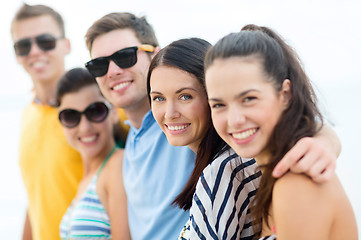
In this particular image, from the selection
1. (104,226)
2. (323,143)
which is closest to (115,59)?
(104,226)

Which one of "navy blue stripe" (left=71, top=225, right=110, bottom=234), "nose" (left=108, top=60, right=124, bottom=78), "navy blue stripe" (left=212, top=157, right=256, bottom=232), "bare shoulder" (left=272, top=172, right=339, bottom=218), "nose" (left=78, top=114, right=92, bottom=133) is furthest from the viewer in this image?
"nose" (left=78, top=114, right=92, bottom=133)

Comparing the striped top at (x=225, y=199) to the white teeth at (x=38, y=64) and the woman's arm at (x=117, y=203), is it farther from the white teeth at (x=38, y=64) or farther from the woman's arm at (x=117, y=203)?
the white teeth at (x=38, y=64)

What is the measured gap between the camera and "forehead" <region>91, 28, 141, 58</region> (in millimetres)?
2846

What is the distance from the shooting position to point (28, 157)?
375 cm

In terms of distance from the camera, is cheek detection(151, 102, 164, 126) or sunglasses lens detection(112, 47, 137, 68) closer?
cheek detection(151, 102, 164, 126)

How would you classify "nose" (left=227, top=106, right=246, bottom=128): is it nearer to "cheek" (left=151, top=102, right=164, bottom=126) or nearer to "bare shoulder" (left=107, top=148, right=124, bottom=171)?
"cheek" (left=151, top=102, right=164, bottom=126)

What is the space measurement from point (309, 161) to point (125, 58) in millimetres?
1630

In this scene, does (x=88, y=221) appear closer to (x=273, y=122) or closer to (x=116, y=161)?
(x=116, y=161)

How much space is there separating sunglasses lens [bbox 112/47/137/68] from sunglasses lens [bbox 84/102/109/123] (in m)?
0.52

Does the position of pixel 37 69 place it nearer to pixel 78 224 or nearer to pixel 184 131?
pixel 78 224

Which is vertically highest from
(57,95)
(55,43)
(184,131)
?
(55,43)

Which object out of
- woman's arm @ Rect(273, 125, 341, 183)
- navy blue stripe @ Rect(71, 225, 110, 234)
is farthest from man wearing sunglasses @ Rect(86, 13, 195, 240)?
woman's arm @ Rect(273, 125, 341, 183)

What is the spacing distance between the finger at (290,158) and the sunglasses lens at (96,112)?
1.90 metres

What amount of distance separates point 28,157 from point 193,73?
2237 millimetres
